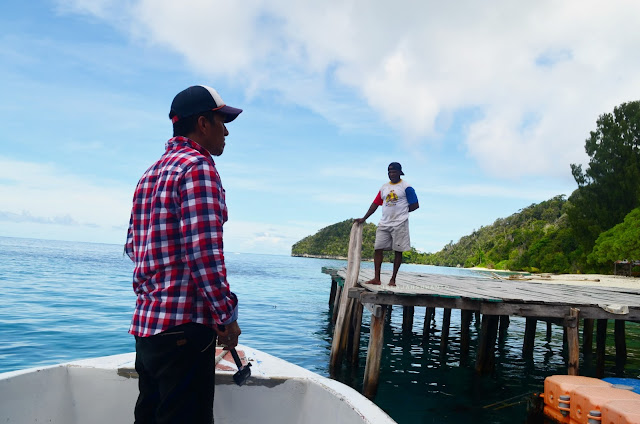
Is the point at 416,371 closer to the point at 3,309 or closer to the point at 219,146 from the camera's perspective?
the point at 219,146

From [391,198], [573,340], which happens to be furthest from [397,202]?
[573,340]

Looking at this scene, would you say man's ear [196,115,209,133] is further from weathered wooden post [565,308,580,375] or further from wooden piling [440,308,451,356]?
wooden piling [440,308,451,356]

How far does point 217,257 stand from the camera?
6.70 ft

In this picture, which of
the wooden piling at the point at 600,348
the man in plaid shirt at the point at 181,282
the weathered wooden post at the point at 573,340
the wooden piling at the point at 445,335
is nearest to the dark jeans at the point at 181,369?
the man in plaid shirt at the point at 181,282

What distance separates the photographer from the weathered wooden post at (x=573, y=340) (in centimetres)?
739

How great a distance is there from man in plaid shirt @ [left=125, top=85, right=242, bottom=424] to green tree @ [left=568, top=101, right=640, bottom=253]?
160 feet

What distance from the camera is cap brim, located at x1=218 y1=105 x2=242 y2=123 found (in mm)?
2439

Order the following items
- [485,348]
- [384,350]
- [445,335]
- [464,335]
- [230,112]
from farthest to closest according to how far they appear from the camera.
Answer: [384,350] < [445,335] < [464,335] < [485,348] < [230,112]

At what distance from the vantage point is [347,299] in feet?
29.8

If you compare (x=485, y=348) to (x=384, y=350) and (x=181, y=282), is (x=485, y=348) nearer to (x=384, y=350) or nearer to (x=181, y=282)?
(x=384, y=350)

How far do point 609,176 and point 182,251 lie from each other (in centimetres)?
5118

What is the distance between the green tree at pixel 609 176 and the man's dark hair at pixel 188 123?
48524 mm

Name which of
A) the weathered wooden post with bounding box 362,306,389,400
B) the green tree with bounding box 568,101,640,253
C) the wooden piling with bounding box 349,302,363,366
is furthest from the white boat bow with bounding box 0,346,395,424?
the green tree with bounding box 568,101,640,253

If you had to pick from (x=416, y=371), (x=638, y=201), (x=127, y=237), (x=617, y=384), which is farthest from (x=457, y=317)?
(x=638, y=201)
